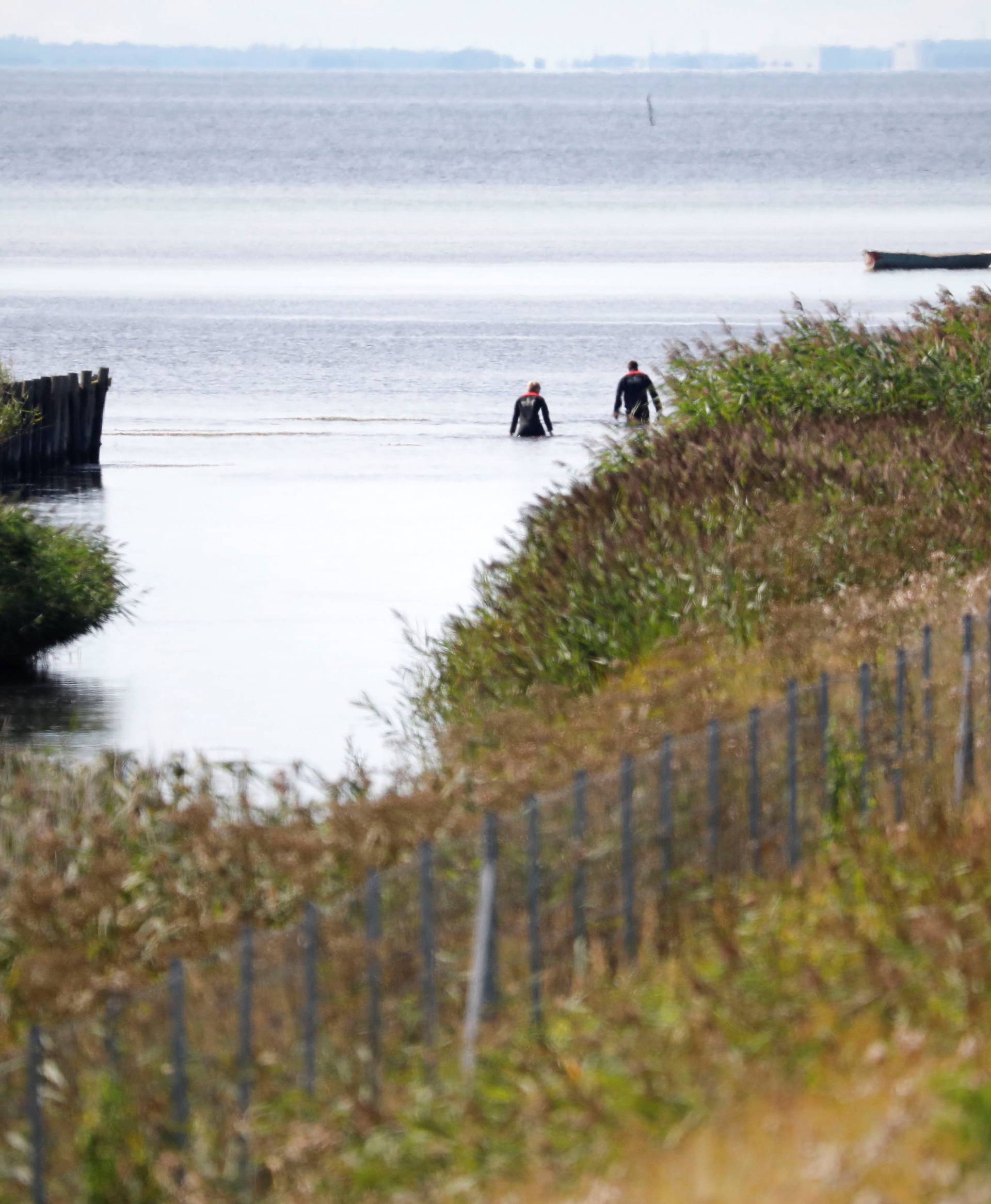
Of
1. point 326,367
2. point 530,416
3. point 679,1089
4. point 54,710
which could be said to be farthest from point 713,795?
point 326,367

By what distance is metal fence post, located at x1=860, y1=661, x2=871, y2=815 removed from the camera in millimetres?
11578

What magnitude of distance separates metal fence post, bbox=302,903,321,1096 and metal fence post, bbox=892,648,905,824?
4.17 metres

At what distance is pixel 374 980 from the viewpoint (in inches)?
321

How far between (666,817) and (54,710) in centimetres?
1334

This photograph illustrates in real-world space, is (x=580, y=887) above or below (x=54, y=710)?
above

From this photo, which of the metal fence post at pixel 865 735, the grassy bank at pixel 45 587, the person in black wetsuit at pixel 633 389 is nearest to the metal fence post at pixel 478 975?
the metal fence post at pixel 865 735

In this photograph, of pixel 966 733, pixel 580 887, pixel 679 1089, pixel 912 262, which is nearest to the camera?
pixel 679 1089

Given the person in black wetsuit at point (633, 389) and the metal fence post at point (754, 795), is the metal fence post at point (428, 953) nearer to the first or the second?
the metal fence post at point (754, 795)

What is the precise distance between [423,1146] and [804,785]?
487 cm

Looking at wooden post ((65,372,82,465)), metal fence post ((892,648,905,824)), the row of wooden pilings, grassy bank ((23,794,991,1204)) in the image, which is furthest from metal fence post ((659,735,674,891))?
wooden post ((65,372,82,465))

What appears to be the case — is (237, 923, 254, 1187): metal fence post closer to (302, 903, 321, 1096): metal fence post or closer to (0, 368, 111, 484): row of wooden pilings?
(302, 903, 321, 1096): metal fence post

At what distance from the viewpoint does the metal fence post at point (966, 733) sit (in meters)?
11.6

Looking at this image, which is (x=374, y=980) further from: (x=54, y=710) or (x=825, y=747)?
(x=54, y=710)

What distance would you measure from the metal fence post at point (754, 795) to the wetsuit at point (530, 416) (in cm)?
3362
